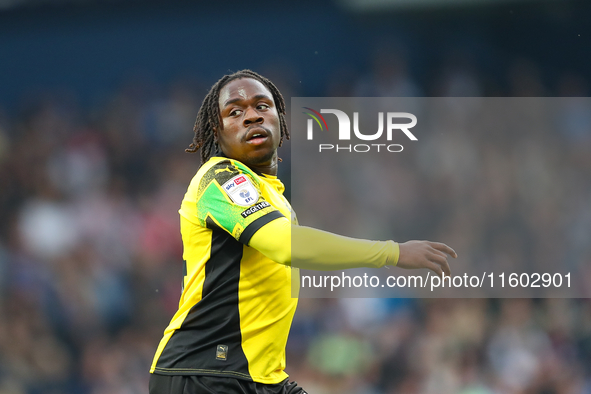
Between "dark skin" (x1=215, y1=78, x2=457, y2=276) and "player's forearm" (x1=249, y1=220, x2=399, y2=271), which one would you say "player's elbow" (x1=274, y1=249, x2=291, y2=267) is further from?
"dark skin" (x1=215, y1=78, x2=457, y2=276)

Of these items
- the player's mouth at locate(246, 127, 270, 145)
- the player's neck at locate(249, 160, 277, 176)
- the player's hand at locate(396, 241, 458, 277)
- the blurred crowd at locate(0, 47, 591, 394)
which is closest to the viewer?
the player's hand at locate(396, 241, 458, 277)

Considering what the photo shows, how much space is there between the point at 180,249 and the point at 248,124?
460 centimetres

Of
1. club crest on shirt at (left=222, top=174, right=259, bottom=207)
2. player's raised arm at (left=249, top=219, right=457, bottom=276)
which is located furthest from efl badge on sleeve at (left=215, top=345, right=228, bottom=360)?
club crest on shirt at (left=222, top=174, right=259, bottom=207)

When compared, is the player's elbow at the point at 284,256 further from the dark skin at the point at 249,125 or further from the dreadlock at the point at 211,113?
the dreadlock at the point at 211,113

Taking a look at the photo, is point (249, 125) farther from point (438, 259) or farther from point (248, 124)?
point (438, 259)

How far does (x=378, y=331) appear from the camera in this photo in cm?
631

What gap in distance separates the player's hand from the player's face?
2.79 ft

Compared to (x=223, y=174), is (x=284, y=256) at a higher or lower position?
lower

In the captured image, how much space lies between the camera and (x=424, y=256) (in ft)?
8.38

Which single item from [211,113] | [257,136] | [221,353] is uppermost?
[211,113]

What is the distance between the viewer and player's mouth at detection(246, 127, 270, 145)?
3031 millimetres

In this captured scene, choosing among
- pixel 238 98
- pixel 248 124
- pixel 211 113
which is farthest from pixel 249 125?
pixel 211 113

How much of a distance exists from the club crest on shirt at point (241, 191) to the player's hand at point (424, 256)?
25.1 inches

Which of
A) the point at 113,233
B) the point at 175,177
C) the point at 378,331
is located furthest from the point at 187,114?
the point at 378,331
